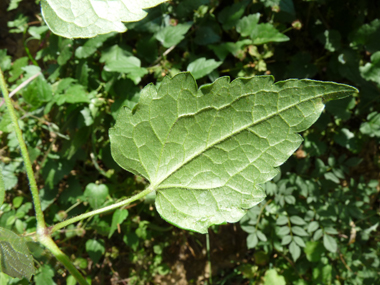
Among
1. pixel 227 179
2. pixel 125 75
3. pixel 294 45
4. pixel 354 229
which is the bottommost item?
pixel 354 229

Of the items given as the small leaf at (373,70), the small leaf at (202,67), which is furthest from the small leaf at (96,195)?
the small leaf at (373,70)

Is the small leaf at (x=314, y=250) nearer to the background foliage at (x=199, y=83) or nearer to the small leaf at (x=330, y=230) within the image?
the background foliage at (x=199, y=83)

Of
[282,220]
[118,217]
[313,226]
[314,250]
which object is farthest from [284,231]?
[118,217]

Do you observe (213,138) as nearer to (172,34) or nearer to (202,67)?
(202,67)

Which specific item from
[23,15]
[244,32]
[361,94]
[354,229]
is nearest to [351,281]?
[354,229]

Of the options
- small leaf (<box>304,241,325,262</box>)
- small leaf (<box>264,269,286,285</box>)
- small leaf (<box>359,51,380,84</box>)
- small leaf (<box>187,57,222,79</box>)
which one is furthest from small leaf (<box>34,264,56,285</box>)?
small leaf (<box>359,51,380,84</box>)

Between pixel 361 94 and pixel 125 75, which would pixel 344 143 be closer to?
pixel 361 94

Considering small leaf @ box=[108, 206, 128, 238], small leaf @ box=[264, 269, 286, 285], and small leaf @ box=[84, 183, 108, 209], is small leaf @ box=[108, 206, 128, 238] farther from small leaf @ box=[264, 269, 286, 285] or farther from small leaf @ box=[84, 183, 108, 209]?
small leaf @ box=[264, 269, 286, 285]
